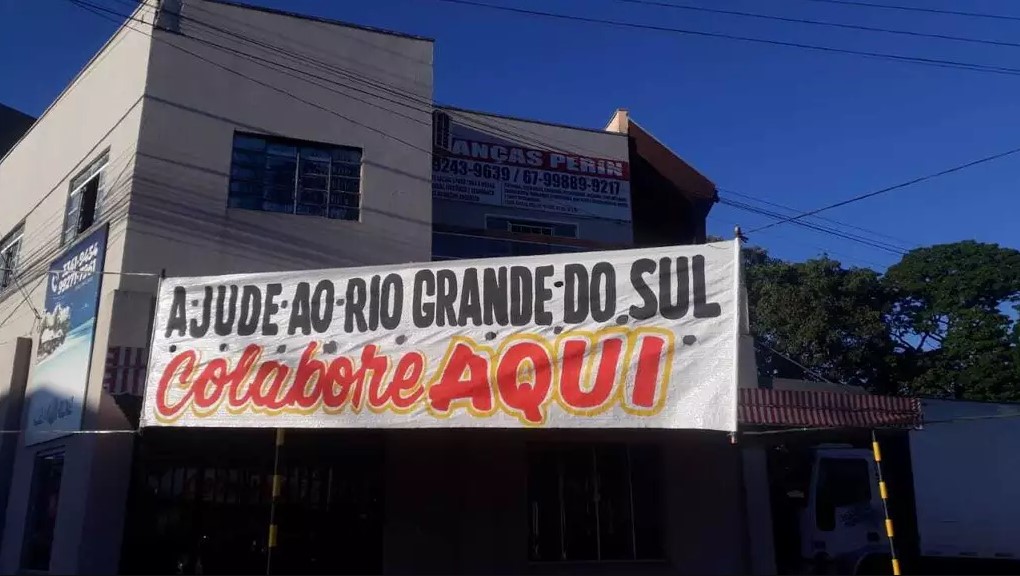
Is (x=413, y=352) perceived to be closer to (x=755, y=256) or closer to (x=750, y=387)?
(x=750, y=387)

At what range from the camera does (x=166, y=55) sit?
1284 cm

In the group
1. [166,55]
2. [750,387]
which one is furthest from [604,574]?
[166,55]

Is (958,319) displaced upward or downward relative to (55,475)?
upward

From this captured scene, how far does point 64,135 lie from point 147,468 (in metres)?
6.96

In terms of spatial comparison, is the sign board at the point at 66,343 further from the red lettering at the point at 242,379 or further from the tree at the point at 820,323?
the tree at the point at 820,323

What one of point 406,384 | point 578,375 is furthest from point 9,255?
point 578,375

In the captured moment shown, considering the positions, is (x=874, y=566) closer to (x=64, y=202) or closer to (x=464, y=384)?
(x=464, y=384)

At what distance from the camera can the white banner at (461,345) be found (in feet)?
28.2

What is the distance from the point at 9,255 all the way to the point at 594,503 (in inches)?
455

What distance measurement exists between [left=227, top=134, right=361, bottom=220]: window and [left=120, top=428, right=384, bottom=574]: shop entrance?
11.2 feet

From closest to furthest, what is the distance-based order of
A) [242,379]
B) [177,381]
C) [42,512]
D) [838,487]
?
[242,379], [177,381], [42,512], [838,487]

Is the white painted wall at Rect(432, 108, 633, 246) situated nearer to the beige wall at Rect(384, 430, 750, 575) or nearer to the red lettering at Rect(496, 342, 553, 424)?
the beige wall at Rect(384, 430, 750, 575)

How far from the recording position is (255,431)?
37.8 feet

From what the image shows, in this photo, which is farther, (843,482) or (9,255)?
(9,255)
